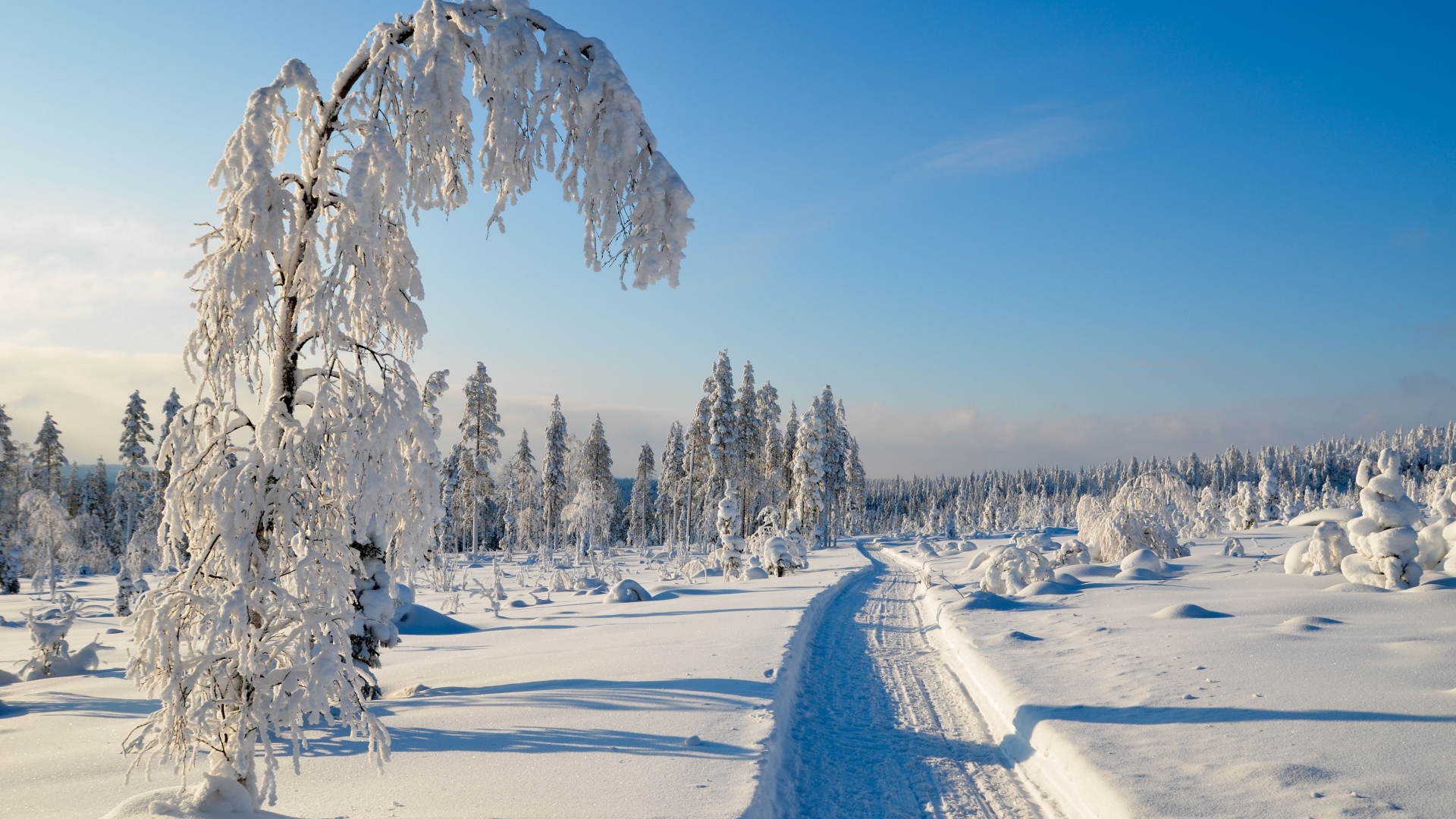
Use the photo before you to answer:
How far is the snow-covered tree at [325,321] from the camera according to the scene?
12.7 feet

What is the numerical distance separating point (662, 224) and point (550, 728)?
16.8 feet

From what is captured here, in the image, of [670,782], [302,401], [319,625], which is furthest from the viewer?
[670,782]

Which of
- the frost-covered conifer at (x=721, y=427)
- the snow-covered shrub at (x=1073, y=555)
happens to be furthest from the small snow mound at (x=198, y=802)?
the frost-covered conifer at (x=721, y=427)

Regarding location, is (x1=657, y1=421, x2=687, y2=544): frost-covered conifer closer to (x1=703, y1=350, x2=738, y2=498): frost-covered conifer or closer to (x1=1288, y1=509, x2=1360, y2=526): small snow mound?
(x1=703, y1=350, x2=738, y2=498): frost-covered conifer

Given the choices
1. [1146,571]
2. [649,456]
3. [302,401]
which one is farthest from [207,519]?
[649,456]

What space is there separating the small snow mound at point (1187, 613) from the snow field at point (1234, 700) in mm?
23

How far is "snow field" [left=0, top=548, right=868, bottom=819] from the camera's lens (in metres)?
4.88

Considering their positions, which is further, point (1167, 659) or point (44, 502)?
point (44, 502)

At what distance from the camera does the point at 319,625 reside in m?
3.92

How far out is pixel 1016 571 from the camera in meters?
18.8

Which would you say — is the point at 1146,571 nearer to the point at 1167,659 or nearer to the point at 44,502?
the point at 1167,659

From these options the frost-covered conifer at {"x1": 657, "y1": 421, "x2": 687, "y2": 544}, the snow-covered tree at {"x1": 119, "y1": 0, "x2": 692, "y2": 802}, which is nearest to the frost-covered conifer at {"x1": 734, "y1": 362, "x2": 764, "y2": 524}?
the frost-covered conifer at {"x1": 657, "y1": 421, "x2": 687, "y2": 544}

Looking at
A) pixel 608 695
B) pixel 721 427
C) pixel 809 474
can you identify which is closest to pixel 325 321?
pixel 608 695

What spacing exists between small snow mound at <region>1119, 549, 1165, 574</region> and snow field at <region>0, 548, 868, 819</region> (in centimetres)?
1224
